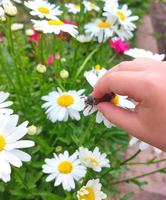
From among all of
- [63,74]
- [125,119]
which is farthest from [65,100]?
[125,119]

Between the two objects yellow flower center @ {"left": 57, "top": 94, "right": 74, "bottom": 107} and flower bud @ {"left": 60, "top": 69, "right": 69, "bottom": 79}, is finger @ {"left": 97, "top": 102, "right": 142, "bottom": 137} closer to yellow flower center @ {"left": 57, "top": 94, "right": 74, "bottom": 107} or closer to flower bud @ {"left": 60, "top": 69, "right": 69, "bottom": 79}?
yellow flower center @ {"left": 57, "top": 94, "right": 74, "bottom": 107}

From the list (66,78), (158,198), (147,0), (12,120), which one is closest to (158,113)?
(12,120)

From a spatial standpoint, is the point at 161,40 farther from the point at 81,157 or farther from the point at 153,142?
the point at 153,142

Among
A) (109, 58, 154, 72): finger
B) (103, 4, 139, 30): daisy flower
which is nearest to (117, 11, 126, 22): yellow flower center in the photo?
(103, 4, 139, 30): daisy flower

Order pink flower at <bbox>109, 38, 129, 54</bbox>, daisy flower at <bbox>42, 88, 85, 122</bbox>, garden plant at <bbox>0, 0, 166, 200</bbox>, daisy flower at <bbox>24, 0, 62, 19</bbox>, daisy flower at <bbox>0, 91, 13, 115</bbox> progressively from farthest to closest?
pink flower at <bbox>109, 38, 129, 54</bbox>, daisy flower at <bbox>24, 0, 62, 19</bbox>, daisy flower at <bbox>42, 88, 85, 122</bbox>, garden plant at <bbox>0, 0, 166, 200</bbox>, daisy flower at <bbox>0, 91, 13, 115</bbox>

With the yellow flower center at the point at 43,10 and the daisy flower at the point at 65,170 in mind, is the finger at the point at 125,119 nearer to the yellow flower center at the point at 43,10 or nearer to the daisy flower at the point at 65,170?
the daisy flower at the point at 65,170
